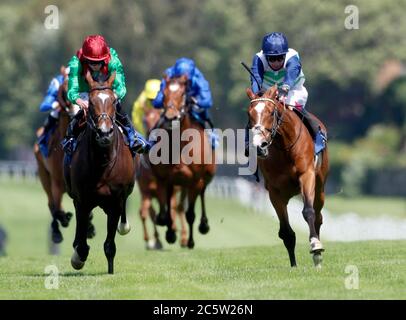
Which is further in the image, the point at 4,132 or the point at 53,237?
the point at 4,132

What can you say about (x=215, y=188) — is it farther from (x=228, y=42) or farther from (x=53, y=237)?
(x=53, y=237)

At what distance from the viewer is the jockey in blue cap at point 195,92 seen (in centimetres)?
2102

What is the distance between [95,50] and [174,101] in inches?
211

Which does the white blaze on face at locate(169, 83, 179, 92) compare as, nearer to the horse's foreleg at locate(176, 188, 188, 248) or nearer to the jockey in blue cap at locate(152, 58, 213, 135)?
the jockey in blue cap at locate(152, 58, 213, 135)

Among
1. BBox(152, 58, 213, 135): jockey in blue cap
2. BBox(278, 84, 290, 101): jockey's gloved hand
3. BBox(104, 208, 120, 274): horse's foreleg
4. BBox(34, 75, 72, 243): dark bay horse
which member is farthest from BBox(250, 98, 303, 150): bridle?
BBox(152, 58, 213, 135): jockey in blue cap

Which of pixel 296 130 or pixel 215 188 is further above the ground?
pixel 215 188

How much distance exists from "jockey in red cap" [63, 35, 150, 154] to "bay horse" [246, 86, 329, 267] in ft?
4.39

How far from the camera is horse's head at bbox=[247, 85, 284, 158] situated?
14727 millimetres

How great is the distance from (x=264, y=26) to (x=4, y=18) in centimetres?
1920

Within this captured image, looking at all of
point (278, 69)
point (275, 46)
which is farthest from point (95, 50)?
point (278, 69)

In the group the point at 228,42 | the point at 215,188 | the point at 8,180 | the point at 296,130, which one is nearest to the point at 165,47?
the point at 228,42

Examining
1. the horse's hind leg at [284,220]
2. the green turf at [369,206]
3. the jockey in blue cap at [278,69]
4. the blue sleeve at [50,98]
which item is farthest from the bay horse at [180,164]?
the green turf at [369,206]

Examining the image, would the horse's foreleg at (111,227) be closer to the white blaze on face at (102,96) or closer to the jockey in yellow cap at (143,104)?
the white blaze on face at (102,96)

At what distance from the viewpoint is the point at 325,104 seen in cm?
8131
